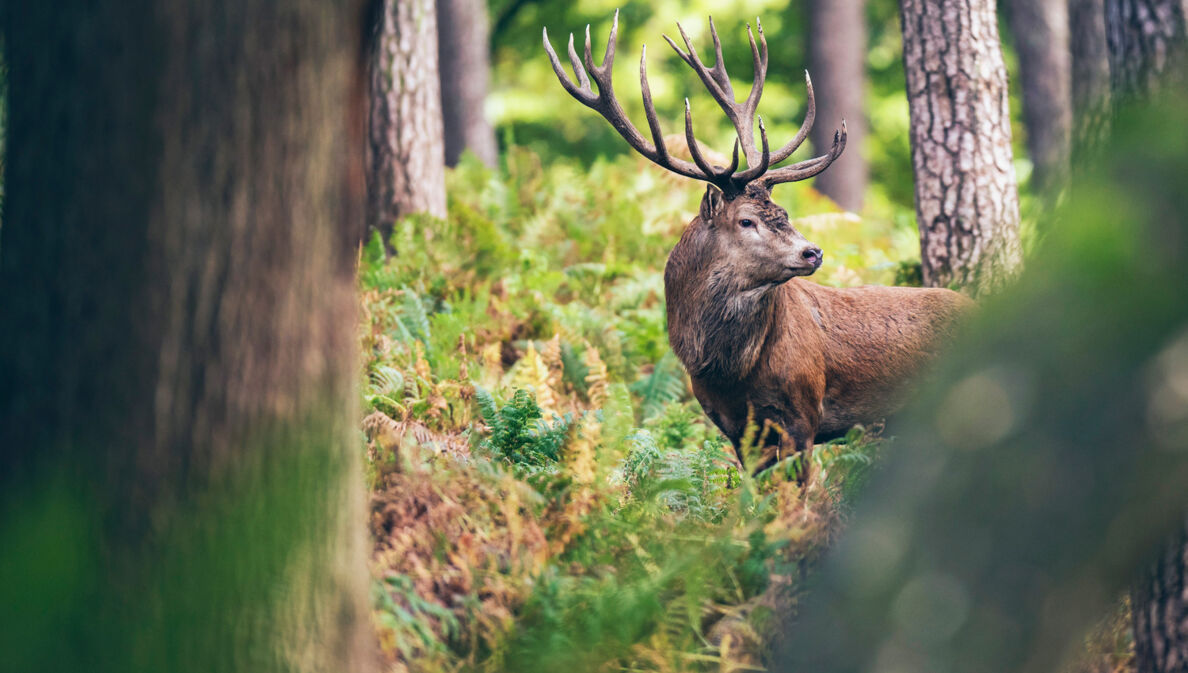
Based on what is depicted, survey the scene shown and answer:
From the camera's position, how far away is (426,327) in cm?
738

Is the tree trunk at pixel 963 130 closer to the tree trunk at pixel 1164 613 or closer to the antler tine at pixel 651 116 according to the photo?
the antler tine at pixel 651 116

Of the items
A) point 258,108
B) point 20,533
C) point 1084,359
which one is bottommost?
point 20,533

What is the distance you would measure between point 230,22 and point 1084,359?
220cm

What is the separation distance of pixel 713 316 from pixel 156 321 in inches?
147

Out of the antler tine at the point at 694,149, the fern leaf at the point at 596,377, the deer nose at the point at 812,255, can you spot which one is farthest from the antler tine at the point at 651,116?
the fern leaf at the point at 596,377

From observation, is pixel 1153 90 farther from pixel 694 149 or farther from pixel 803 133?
pixel 803 133

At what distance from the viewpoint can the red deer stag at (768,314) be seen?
5.80 metres

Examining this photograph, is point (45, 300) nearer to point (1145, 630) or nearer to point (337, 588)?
point (337, 588)

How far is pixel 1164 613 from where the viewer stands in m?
3.71

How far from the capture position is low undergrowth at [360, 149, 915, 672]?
11.6ft

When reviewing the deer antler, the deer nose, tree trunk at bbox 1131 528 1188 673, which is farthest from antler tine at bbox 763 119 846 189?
tree trunk at bbox 1131 528 1188 673

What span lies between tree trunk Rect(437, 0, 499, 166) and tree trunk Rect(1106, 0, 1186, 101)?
480 inches

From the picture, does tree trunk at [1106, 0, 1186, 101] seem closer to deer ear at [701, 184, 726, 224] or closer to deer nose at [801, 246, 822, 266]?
deer nose at [801, 246, 822, 266]

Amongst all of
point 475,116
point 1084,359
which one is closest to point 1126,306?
point 1084,359
